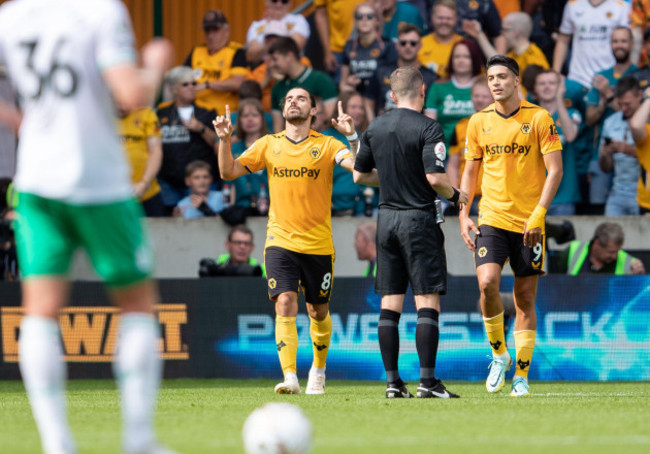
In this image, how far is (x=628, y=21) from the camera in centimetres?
1436

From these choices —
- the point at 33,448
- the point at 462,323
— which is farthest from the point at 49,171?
the point at 462,323

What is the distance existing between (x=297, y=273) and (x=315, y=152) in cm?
99

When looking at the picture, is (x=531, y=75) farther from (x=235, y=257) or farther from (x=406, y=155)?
(x=406, y=155)

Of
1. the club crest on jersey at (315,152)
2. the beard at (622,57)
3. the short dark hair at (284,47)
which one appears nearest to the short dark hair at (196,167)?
the short dark hair at (284,47)

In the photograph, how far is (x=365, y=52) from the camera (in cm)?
1434

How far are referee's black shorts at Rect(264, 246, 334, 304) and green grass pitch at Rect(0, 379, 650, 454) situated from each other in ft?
2.73

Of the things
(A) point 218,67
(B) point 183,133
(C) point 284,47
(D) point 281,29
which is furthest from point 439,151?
(D) point 281,29

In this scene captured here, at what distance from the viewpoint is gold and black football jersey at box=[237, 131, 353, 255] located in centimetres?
943

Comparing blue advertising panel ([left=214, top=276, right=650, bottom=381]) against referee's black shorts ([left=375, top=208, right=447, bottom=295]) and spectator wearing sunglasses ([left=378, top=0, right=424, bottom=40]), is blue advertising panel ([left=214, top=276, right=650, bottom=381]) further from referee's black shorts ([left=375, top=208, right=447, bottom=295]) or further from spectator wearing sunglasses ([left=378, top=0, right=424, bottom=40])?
spectator wearing sunglasses ([left=378, top=0, right=424, bottom=40])

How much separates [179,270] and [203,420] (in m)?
6.64

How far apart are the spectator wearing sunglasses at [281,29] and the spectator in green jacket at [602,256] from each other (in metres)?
4.59

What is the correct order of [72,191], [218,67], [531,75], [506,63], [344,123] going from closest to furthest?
1. [72,191]
2. [506,63]
3. [344,123]
4. [531,75]
5. [218,67]

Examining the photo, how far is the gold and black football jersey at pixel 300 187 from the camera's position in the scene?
9.43 metres

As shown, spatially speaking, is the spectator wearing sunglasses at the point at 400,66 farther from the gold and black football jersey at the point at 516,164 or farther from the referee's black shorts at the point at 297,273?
the gold and black football jersey at the point at 516,164
